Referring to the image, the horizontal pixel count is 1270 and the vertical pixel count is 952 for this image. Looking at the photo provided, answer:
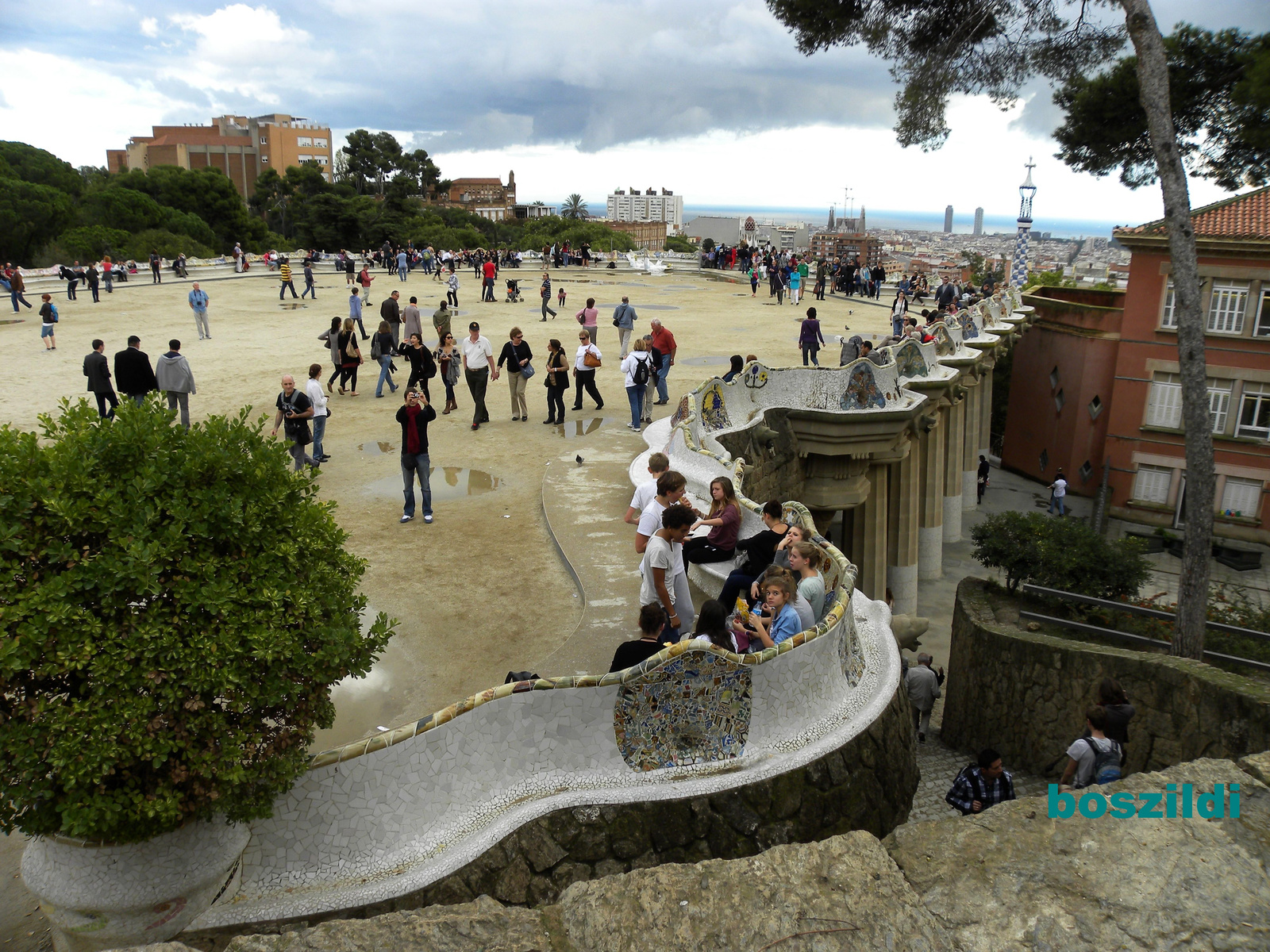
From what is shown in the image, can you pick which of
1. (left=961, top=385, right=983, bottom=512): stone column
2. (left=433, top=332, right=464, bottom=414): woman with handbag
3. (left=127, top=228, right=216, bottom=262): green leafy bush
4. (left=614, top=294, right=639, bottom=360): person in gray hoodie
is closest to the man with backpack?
(left=433, top=332, right=464, bottom=414): woman with handbag

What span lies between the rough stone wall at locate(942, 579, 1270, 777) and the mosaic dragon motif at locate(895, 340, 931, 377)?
5.96 metres

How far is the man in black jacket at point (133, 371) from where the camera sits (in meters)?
12.4

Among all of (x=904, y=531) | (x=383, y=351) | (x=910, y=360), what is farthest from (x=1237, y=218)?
(x=383, y=351)

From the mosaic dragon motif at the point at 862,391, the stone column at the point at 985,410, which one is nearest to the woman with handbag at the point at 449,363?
the mosaic dragon motif at the point at 862,391

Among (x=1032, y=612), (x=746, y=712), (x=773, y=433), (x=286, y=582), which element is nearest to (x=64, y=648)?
(x=286, y=582)

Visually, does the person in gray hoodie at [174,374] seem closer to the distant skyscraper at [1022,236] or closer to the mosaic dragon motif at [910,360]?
the mosaic dragon motif at [910,360]

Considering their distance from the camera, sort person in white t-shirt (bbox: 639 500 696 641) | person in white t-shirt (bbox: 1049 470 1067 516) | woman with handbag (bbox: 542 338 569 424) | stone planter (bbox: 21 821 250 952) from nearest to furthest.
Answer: stone planter (bbox: 21 821 250 952), person in white t-shirt (bbox: 639 500 696 641), woman with handbag (bbox: 542 338 569 424), person in white t-shirt (bbox: 1049 470 1067 516)

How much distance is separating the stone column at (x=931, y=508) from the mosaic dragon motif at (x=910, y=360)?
263 cm

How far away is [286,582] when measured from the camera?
170 inches

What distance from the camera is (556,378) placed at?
1457cm

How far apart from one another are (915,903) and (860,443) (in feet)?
42.6

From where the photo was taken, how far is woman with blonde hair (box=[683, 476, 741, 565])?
25.6 ft

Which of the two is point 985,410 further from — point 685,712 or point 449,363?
point 685,712

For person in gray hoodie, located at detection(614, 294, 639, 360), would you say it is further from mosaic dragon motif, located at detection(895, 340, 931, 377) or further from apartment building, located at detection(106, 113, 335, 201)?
apartment building, located at detection(106, 113, 335, 201)
